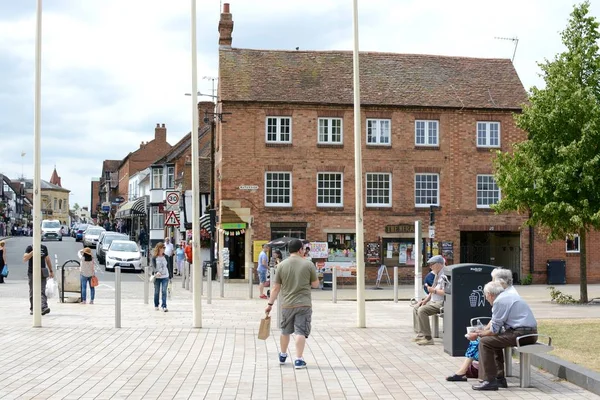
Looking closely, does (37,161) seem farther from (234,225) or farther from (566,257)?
(566,257)

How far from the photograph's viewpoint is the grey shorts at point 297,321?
1119 cm

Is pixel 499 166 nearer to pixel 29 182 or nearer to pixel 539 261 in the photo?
pixel 539 261

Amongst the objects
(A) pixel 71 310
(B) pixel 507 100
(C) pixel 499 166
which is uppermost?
(B) pixel 507 100

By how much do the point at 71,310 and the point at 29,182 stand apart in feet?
614

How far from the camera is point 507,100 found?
38.4m

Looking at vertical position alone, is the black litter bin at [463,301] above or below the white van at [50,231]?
below

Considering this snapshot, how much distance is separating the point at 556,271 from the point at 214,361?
93.0 ft

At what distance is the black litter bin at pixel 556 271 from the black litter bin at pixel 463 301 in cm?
2634

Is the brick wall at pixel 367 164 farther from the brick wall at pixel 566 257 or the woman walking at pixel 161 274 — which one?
the woman walking at pixel 161 274

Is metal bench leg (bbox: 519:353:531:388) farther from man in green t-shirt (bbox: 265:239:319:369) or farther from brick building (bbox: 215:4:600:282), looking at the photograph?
brick building (bbox: 215:4:600:282)

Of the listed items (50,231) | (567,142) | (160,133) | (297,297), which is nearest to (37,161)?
(297,297)

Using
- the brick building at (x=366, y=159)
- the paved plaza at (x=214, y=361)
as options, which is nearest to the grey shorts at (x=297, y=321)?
the paved plaza at (x=214, y=361)

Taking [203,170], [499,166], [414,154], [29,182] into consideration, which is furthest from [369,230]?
[29,182]

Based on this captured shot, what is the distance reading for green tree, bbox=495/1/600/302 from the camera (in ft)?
78.1
